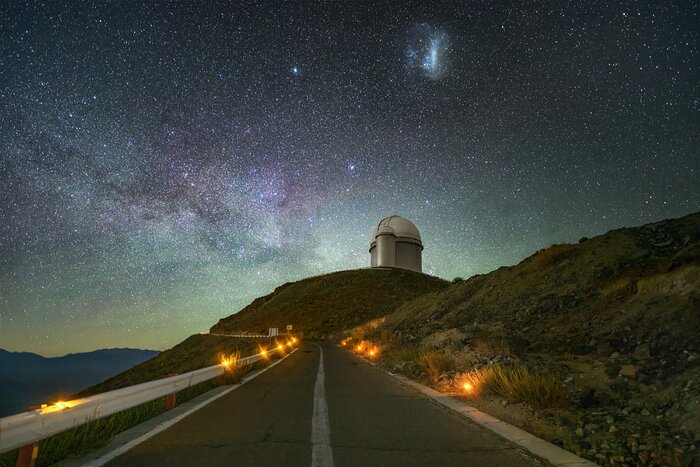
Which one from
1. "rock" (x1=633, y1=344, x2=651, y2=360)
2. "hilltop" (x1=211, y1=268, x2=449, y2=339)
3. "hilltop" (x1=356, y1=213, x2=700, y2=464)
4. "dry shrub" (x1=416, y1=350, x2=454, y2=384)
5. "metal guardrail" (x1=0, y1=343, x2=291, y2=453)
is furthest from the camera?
"hilltop" (x1=211, y1=268, x2=449, y2=339)

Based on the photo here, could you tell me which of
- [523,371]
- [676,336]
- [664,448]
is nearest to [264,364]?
[523,371]

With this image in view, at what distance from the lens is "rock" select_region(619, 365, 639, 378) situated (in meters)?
7.64

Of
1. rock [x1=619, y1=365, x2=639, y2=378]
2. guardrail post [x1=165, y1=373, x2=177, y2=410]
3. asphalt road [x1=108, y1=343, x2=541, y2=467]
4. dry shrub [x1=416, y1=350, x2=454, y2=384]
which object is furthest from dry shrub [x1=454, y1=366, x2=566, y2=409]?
guardrail post [x1=165, y1=373, x2=177, y2=410]

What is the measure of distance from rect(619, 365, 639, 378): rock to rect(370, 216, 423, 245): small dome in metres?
78.4

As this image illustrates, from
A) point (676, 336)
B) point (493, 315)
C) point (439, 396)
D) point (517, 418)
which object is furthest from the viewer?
point (493, 315)

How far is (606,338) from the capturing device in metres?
11.2

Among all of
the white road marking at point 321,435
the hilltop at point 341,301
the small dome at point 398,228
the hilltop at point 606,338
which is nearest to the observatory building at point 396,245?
→ the small dome at point 398,228

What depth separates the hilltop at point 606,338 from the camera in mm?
5121

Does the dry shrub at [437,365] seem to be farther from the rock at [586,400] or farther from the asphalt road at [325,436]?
the rock at [586,400]

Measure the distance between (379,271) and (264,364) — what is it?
7055 cm

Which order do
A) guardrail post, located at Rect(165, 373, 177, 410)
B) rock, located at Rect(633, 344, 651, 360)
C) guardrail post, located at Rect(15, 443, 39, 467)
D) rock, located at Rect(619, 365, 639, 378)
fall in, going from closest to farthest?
guardrail post, located at Rect(15, 443, 39, 467), guardrail post, located at Rect(165, 373, 177, 410), rock, located at Rect(619, 365, 639, 378), rock, located at Rect(633, 344, 651, 360)

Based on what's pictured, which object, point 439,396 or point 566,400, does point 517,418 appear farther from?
point 439,396

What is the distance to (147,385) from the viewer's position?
6.16 meters

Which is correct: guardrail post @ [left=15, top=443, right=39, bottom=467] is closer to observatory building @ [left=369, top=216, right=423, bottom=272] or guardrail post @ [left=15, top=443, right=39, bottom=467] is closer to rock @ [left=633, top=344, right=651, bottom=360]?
rock @ [left=633, top=344, right=651, bottom=360]
